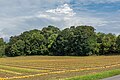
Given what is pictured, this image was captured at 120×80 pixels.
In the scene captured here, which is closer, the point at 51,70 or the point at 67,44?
the point at 51,70

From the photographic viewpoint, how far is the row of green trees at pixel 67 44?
132m

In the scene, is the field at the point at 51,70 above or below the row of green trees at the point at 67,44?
below

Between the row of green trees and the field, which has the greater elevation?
the row of green trees

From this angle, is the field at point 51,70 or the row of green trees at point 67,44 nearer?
the field at point 51,70

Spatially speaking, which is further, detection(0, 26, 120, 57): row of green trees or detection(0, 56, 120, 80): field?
detection(0, 26, 120, 57): row of green trees

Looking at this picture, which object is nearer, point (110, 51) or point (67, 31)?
point (110, 51)

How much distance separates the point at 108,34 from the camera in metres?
145

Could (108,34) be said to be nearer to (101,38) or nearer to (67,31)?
(101,38)

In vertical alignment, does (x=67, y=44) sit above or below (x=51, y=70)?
above

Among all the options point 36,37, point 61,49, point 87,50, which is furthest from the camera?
point 36,37

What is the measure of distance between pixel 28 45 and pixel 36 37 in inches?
251

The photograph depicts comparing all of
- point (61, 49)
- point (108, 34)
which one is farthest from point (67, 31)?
point (108, 34)

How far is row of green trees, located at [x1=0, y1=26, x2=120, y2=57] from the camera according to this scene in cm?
13238

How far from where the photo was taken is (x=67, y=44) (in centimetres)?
14112
